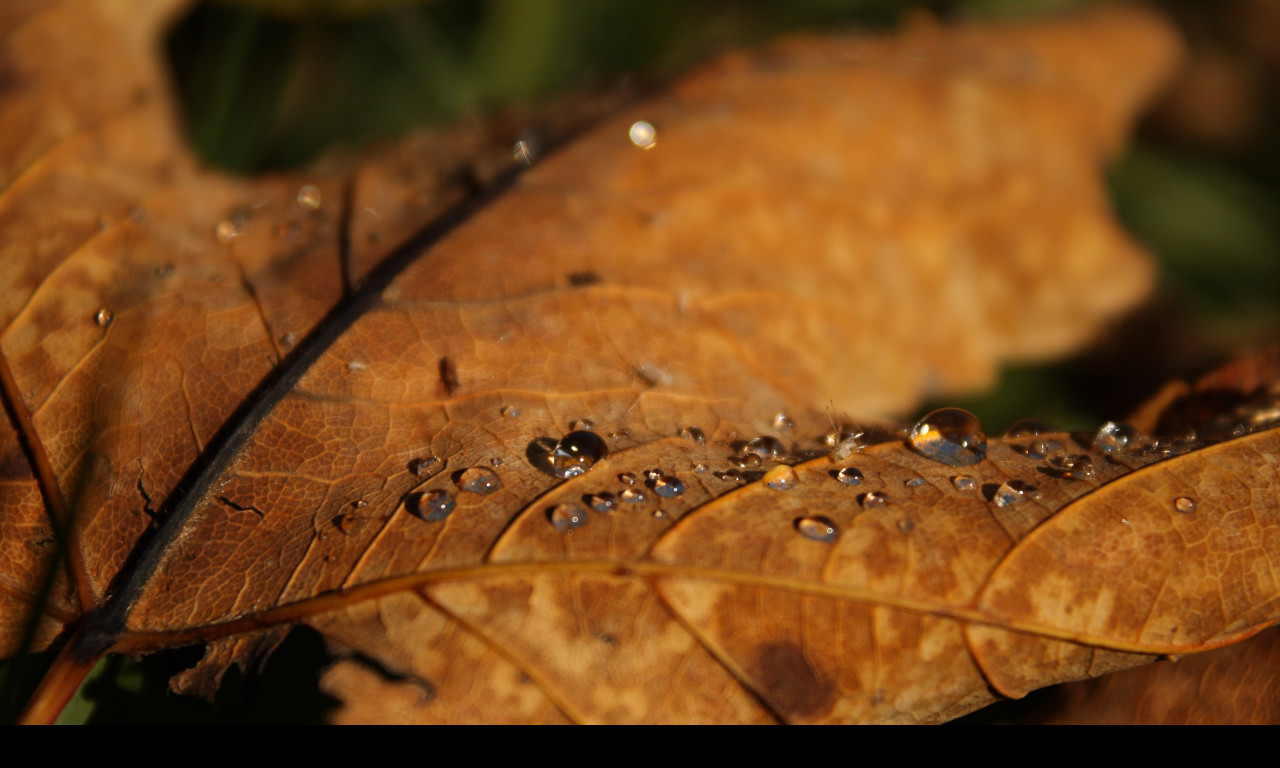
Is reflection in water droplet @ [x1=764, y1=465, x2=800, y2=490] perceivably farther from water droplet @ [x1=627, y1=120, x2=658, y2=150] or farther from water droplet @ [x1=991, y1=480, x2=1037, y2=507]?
water droplet @ [x1=627, y1=120, x2=658, y2=150]

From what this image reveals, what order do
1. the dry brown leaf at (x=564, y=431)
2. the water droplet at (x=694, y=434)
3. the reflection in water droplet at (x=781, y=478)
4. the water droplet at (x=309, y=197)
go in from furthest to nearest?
1. the water droplet at (x=309, y=197)
2. the water droplet at (x=694, y=434)
3. the reflection in water droplet at (x=781, y=478)
4. the dry brown leaf at (x=564, y=431)

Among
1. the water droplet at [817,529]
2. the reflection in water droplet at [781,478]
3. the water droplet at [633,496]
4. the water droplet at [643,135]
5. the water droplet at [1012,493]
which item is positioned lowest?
the water droplet at [633,496]

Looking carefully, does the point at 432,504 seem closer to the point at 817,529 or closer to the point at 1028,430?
the point at 817,529

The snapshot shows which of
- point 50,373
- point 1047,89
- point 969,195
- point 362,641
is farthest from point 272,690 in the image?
point 1047,89

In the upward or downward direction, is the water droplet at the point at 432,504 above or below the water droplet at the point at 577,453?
below

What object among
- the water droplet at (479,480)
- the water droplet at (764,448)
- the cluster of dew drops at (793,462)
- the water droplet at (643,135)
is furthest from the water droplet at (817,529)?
the water droplet at (643,135)

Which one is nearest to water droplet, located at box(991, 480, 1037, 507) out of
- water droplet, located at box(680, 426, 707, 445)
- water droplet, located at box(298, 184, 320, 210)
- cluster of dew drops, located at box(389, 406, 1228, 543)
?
cluster of dew drops, located at box(389, 406, 1228, 543)

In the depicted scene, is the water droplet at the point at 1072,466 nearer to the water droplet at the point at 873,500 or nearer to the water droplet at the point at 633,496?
the water droplet at the point at 873,500
